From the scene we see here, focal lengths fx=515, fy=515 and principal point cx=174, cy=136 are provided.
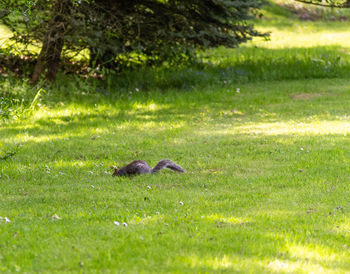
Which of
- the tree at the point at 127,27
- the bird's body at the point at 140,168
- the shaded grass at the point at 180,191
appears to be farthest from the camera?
the tree at the point at 127,27

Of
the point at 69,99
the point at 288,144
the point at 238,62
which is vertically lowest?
the point at 288,144

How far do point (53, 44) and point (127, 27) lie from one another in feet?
6.25

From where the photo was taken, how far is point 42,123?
10.3 metres

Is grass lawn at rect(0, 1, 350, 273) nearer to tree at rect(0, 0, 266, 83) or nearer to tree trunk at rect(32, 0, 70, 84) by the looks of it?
tree trunk at rect(32, 0, 70, 84)

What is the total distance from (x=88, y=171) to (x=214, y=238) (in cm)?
311

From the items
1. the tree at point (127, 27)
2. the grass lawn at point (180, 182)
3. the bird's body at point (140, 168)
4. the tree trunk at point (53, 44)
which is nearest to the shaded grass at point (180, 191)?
the grass lawn at point (180, 182)

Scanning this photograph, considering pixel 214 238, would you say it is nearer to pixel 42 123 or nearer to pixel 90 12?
pixel 42 123

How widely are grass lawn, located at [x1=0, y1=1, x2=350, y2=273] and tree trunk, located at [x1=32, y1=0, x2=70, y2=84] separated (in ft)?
1.95

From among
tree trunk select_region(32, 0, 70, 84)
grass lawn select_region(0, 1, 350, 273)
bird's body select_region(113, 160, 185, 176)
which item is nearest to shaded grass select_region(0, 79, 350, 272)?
grass lawn select_region(0, 1, 350, 273)

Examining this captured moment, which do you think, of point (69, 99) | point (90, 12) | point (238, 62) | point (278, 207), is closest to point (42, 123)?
point (69, 99)

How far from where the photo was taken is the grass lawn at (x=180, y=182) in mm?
4188

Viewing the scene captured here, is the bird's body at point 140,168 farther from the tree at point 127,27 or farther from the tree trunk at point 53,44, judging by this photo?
the tree trunk at point 53,44

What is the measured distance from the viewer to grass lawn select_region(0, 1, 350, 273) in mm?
4188

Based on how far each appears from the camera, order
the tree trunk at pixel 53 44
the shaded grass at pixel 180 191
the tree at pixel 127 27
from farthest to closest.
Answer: the tree at pixel 127 27
the tree trunk at pixel 53 44
the shaded grass at pixel 180 191
